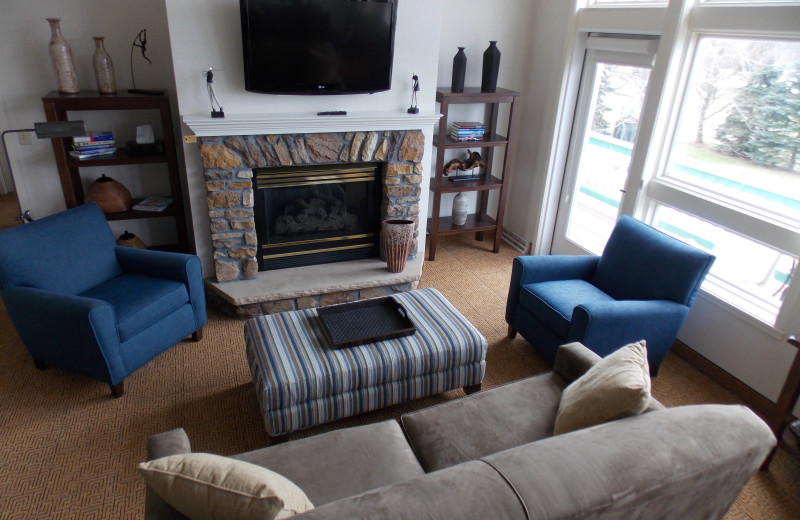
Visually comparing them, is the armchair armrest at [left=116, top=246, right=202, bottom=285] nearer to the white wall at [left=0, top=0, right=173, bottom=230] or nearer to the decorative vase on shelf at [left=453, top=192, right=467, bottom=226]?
the white wall at [left=0, top=0, right=173, bottom=230]

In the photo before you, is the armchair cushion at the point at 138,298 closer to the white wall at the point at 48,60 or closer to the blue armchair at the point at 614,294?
the white wall at the point at 48,60

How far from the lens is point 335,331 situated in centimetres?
247

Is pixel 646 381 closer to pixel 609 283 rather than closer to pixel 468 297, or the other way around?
pixel 609 283

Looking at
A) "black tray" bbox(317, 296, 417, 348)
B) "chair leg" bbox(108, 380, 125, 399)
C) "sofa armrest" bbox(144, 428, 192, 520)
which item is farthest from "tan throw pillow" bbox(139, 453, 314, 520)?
"chair leg" bbox(108, 380, 125, 399)

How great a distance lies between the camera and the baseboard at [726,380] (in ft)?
8.92

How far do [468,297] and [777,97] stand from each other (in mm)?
2167

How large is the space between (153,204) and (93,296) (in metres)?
1.11

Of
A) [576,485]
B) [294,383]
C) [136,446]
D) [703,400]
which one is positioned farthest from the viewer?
[703,400]

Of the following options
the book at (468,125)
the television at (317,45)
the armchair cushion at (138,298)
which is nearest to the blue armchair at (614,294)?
the book at (468,125)

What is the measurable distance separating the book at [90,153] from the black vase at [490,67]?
9.04 ft

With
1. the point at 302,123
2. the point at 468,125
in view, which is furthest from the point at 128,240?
the point at 468,125

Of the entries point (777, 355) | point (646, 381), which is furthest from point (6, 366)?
point (777, 355)

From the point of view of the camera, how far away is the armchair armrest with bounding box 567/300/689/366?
2.56 metres

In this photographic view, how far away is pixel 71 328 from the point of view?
7.98ft
